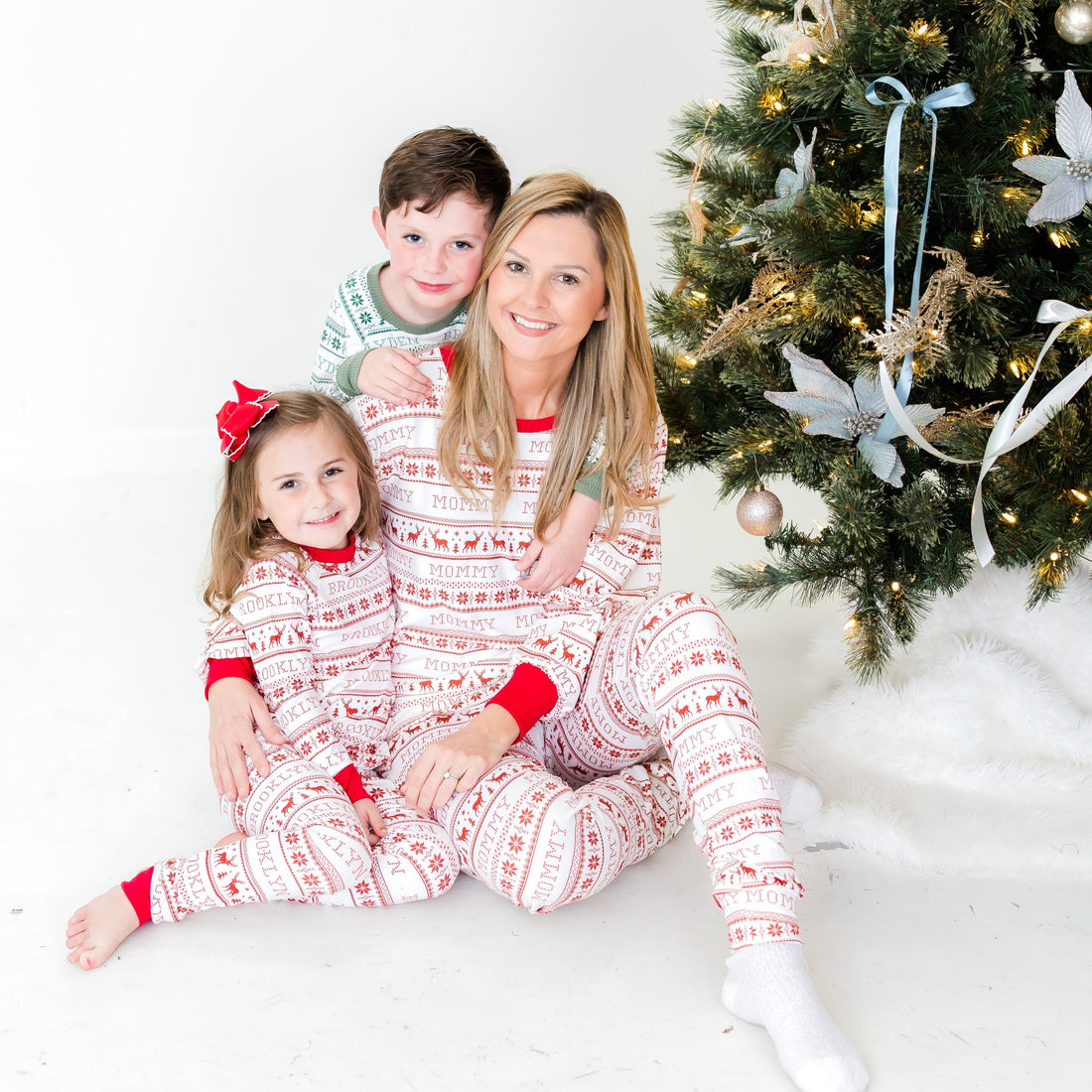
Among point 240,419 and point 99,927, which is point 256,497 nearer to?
point 240,419

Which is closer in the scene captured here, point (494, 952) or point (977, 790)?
point (494, 952)

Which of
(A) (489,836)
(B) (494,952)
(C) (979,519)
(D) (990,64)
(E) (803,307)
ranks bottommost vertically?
(B) (494,952)

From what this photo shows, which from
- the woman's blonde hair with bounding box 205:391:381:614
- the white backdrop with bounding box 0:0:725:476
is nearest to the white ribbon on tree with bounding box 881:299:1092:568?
the woman's blonde hair with bounding box 205:391:381:614

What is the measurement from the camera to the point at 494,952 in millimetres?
1336

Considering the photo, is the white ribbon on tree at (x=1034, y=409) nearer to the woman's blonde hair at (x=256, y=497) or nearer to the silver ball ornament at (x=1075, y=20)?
the silver ball ornament at (x=1075, y=20)

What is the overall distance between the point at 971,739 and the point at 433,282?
3.25ft

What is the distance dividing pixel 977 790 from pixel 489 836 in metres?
0.72

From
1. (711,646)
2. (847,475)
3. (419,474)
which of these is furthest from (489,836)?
(847,475)

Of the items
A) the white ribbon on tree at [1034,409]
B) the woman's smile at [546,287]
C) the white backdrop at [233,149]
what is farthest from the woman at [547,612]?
the white backdrop at [233,149]

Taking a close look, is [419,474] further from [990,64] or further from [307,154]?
[307,154]

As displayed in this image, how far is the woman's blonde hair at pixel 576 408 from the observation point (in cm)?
151

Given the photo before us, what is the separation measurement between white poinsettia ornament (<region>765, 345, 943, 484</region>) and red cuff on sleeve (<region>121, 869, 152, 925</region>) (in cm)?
94

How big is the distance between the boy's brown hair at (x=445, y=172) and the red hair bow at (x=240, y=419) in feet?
1.14

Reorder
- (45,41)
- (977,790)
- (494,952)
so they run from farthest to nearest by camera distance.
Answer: (45,41)
(977,790)
(494,952)
